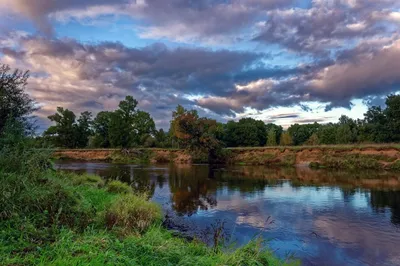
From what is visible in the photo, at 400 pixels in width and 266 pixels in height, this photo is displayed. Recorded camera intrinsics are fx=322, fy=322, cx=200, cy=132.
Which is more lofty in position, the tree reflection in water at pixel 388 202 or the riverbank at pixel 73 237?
the riverbank at pixel 73 237

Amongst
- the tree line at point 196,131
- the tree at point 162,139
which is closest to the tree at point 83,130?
the tree line at point 196,131

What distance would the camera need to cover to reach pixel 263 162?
46562mm

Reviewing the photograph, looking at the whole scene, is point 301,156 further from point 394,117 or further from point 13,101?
point 13,101

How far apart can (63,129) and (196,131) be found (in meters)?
45.7

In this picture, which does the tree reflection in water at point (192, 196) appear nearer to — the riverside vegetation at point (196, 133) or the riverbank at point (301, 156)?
the riverside vegetation at point (196, 133)

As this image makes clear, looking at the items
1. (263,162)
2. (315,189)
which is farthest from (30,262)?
(263,162)

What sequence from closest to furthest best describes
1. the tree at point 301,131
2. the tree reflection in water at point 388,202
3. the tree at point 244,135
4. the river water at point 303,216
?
1. the river water at point 303,216
2. the tree reflection in water at point 388,202
3. the tree at point 244,135
4. the tree at point 301,131

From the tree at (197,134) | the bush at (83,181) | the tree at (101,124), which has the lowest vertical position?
the bush at (83,181)

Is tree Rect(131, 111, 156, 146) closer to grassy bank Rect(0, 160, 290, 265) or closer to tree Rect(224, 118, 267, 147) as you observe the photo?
tree Rect(224, 118, 267, 147)

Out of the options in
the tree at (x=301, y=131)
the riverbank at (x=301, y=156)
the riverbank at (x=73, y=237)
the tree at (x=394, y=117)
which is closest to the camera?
the riverbank at (x=73, y=237)

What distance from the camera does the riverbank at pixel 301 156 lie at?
37406 mm

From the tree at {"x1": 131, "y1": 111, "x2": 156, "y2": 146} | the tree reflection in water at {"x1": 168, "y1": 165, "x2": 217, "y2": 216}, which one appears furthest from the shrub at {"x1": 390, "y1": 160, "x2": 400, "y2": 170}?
the tree at {"x1": 131, "y1": 111, "x2": 156, "y2": 146}

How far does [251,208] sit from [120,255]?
11246mm

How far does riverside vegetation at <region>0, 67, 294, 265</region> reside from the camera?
19.3 ft
